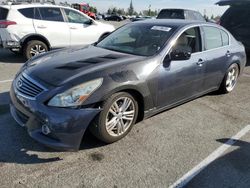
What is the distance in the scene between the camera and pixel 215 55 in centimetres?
491

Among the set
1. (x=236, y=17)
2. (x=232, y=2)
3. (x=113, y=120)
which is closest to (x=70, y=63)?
(x=113, y=120)

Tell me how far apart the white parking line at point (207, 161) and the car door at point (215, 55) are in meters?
1.15

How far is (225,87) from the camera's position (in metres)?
5.61

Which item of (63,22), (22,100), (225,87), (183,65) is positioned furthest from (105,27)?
(22,100)

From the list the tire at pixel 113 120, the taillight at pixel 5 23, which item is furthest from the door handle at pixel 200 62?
the taillight at pixel 5 23

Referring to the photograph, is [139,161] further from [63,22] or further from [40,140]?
[63,22]

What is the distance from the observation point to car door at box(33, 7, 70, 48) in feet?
26.0

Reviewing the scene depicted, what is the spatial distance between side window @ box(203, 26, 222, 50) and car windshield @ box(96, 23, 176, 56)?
85 cm

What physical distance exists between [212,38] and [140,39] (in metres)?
1.49

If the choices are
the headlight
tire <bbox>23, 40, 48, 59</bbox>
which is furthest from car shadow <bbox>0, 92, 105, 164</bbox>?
tire <bbox>23, 40, 48, 59</bbox>

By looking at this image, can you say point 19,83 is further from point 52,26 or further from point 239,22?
point 239,22

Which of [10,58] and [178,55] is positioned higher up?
[178,55]

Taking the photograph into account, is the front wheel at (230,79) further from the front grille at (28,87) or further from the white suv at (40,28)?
the white suv at (40,28)

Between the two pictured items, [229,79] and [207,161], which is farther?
[229,79]
